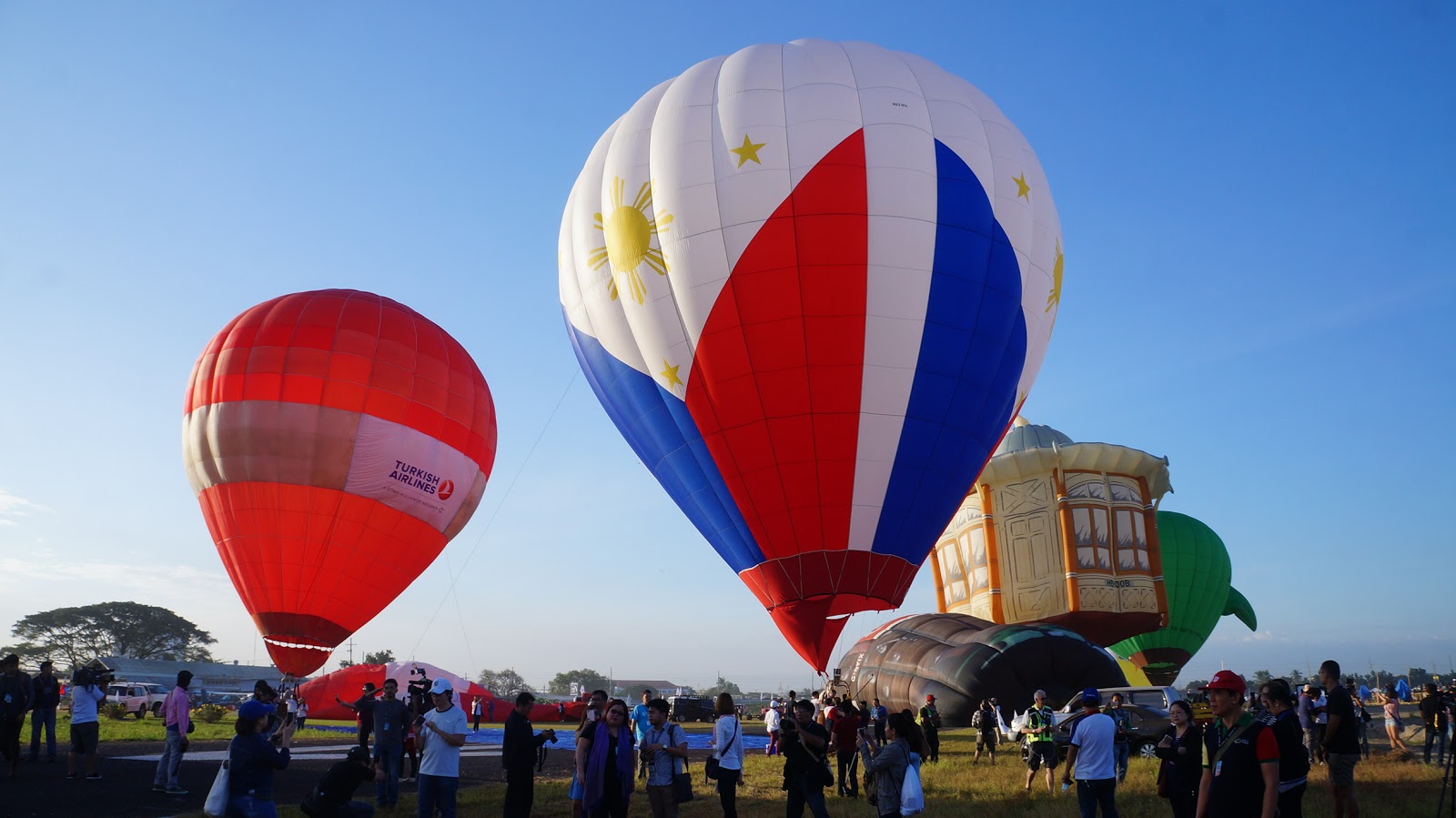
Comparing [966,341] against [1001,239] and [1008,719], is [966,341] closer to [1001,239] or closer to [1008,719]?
[1001,239]

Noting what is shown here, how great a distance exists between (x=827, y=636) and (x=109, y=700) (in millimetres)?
30602

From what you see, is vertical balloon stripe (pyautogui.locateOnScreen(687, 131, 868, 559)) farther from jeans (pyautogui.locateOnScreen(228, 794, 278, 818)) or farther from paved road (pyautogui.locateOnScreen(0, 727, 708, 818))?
jeans (pyautogui.locateOnScreen(228, 794, 278, 818))

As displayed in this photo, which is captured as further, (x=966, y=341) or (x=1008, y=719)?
(x=1008, y=719)

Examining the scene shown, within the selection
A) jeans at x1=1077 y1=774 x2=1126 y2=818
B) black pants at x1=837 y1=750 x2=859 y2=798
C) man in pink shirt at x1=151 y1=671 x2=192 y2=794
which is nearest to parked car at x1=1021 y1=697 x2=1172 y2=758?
black pants at x1=837 y1=750 x2=859 y2=798

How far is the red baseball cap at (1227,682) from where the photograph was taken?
241 inches

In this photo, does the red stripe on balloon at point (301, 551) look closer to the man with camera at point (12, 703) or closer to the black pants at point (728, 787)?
the man with camera at point (12, 703)

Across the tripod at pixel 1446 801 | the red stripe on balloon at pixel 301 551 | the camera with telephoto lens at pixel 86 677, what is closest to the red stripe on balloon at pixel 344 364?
the red stripe on balloon at pixel 301 551

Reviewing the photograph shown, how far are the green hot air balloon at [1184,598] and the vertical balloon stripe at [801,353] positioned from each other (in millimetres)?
20913

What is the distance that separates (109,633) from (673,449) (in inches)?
3434

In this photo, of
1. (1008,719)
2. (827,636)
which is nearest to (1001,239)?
(827,636)

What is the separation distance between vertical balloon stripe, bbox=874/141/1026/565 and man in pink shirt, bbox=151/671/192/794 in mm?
10731

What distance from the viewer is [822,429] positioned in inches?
707

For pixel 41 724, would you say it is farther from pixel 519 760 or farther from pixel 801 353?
pixel 801 353

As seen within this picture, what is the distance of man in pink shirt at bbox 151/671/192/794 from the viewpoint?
41.0ft
